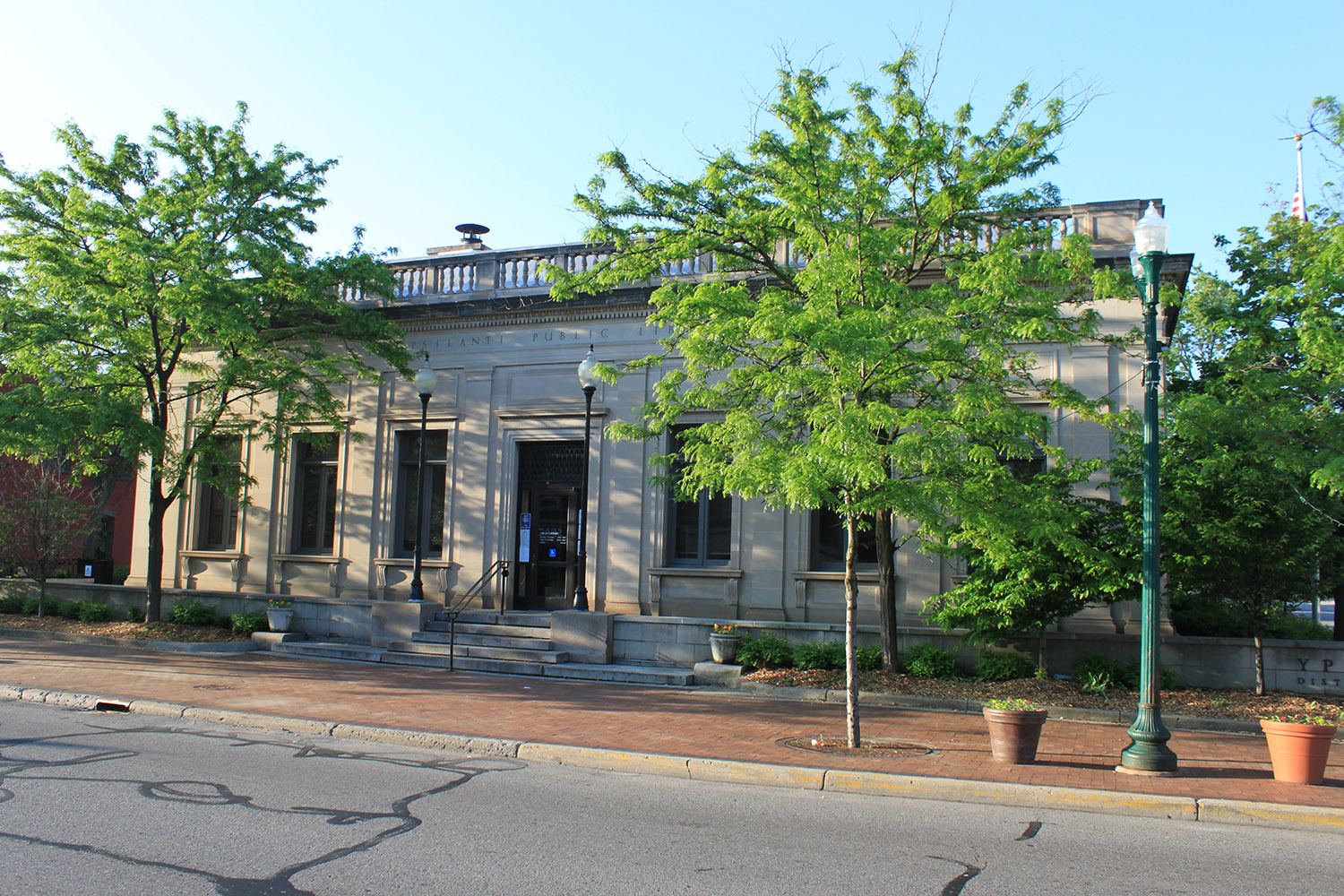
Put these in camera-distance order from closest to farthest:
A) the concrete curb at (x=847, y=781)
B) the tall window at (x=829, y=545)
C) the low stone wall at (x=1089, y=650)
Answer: the concrete curb at (x=847, y=781), the low stone wall at (x=1089, y=650), the tall window at (x=829, y=545)

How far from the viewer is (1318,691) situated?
13633mm

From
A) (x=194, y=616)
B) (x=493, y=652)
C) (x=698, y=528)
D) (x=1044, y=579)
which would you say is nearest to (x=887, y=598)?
(x=1044, y=579)

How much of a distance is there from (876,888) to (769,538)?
12.4 meters

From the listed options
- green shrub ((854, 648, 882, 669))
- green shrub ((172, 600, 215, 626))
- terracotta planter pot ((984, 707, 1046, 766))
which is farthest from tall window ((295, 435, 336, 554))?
terracotta planter pot ((984, 707, 1046, 766))

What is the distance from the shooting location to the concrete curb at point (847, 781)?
7895mm

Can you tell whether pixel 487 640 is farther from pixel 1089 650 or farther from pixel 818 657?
pixel 1089 650

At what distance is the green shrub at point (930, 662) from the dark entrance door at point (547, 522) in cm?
750

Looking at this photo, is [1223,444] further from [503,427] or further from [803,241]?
[503,427]

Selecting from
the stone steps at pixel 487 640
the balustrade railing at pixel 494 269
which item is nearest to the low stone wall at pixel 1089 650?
the stone steps at pixel 487 640

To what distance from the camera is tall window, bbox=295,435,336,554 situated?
22.2 m

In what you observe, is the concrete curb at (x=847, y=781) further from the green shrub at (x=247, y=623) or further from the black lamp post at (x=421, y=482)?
the green shrub at (x=247, y=623)

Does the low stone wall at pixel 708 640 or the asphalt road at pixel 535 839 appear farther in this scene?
the low stone wall at pixel 708 640

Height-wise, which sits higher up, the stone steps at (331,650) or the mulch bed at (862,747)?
the mulch bed at (862,747)

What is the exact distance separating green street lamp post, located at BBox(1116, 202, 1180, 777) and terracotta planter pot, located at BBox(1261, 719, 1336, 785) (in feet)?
2.92
